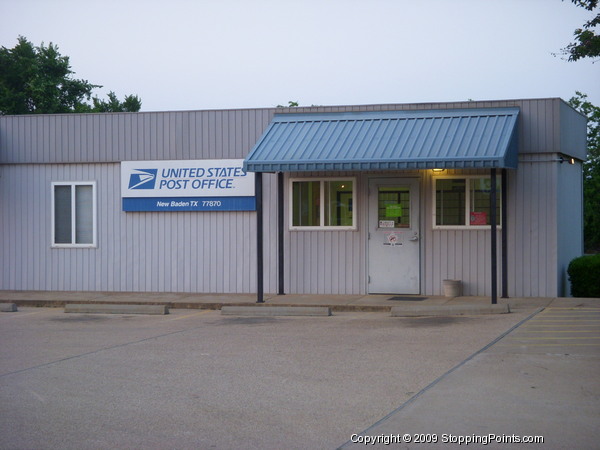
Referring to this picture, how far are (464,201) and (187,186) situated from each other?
625cm

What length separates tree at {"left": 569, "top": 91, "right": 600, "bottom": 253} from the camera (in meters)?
38.8

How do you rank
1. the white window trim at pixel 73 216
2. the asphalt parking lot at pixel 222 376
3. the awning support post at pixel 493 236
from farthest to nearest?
the white window trim at pixel 73 216
the awning support post at pixel 493 236
the asphalt parking lot at pixel 222 376

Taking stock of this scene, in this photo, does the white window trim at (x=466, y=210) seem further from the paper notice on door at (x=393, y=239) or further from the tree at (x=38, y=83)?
the tree at (x=38, y=83)

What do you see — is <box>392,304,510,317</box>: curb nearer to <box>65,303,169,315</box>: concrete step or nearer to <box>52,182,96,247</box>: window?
<box>65,303,169,315</box>: concrete step

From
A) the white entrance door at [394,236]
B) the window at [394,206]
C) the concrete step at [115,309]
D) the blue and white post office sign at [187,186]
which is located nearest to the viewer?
the concrete step at [115,309]

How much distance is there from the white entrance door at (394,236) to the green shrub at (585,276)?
328 cm

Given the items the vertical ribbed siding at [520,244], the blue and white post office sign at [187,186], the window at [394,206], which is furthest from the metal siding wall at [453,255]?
the blue and white post office sign at [187,186]

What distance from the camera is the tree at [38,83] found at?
4966 cm

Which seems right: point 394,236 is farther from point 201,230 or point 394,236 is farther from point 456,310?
point 201,230

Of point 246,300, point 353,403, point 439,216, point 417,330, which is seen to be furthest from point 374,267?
point 353,403

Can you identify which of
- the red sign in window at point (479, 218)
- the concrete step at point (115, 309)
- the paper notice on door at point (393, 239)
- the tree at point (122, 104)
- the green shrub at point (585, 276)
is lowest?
the concrete step at point (115, 309)

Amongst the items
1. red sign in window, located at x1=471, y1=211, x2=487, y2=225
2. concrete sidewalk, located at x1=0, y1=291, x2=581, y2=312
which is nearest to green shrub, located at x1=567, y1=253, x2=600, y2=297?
concrete sidewalk, located at x1=0, y1=291, x2=581, y2=312

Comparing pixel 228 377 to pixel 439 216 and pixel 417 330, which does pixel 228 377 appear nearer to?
pixel 417 330

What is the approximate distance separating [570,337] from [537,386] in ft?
11.7
